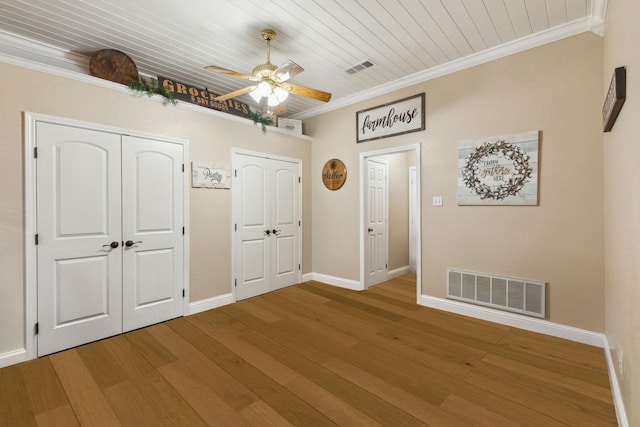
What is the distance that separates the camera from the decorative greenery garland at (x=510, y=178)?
2.93 m

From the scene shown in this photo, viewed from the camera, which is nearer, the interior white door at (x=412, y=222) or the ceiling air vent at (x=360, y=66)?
the ceiling air vent at (x=360, y=66)

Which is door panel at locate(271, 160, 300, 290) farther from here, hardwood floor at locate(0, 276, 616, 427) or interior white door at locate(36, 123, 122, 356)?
interior white door at locate(36, 123, 122, 356)

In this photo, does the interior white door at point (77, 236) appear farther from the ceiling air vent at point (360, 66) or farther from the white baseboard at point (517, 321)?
the white baseboard at point (517, 321)

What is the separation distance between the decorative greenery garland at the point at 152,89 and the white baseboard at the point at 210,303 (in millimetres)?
2424

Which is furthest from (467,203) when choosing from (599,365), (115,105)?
(115,105)

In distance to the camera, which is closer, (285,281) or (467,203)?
(467,203)

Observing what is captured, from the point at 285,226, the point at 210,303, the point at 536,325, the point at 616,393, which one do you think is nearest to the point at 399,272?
the point at 285,226

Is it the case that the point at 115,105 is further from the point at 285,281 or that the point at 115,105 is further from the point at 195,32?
the point at 285,281

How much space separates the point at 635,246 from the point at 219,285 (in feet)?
12.4

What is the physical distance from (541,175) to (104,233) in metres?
4.41

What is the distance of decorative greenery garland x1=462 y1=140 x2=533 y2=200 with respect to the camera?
2932 mm

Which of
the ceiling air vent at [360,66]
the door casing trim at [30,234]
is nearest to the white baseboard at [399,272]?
the ceiling air vent at [360,66]

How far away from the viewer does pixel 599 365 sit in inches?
89.7

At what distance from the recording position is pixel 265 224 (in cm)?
429
